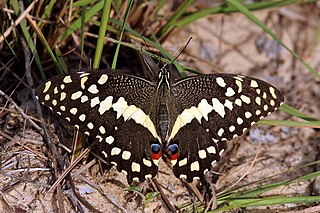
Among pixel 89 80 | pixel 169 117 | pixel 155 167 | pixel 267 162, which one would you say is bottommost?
pixel 267 162

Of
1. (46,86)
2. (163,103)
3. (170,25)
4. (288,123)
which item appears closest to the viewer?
(46,86)

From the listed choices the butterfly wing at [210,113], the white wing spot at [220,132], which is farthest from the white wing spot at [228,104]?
the white wing spot at [220,132]

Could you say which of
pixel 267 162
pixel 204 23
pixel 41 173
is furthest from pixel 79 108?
pixel 204 23

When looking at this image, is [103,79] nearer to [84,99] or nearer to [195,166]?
[84,99]

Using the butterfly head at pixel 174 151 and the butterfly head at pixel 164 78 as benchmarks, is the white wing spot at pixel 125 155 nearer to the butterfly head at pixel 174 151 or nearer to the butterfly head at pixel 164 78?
the butterfly head at pixel 174 151

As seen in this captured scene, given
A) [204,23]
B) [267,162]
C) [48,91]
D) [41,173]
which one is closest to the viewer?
[48,91]

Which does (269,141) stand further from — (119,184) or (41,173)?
(41,173)

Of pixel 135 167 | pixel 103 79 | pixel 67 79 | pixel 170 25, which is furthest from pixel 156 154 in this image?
pixel 170 25
